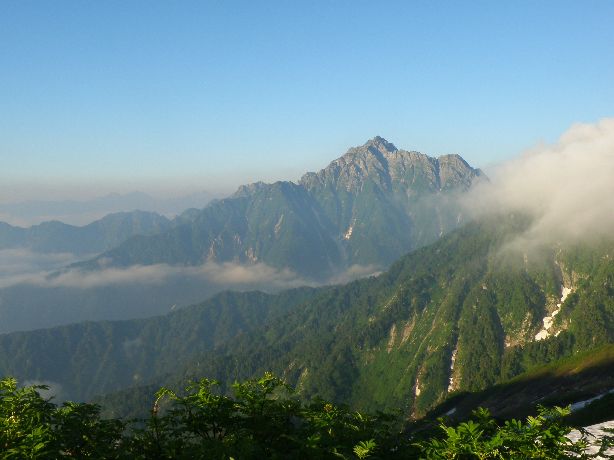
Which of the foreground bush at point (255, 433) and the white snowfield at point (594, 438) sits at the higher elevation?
the foreground bush at point (255, 433)

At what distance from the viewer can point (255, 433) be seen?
14.8 meters

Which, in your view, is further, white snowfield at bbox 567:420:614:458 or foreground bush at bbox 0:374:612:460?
white snowfield at bbox 567:420:614:458

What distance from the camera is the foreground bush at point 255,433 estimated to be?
11.2m

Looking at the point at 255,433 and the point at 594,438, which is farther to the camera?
the point at 594,438

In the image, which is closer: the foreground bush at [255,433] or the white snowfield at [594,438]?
the foreground bush at [255,433]

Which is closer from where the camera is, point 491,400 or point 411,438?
point 411,438

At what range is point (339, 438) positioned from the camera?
43.6 ft

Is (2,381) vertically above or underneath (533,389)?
above

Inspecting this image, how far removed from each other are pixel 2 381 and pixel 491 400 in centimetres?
15895

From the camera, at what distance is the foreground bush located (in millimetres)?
11164

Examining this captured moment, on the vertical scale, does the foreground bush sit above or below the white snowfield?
above

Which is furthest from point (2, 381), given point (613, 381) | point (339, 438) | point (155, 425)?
point (613, 381)

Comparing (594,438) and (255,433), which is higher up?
(255,433)

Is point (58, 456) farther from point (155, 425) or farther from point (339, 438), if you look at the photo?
point (339, 438)
